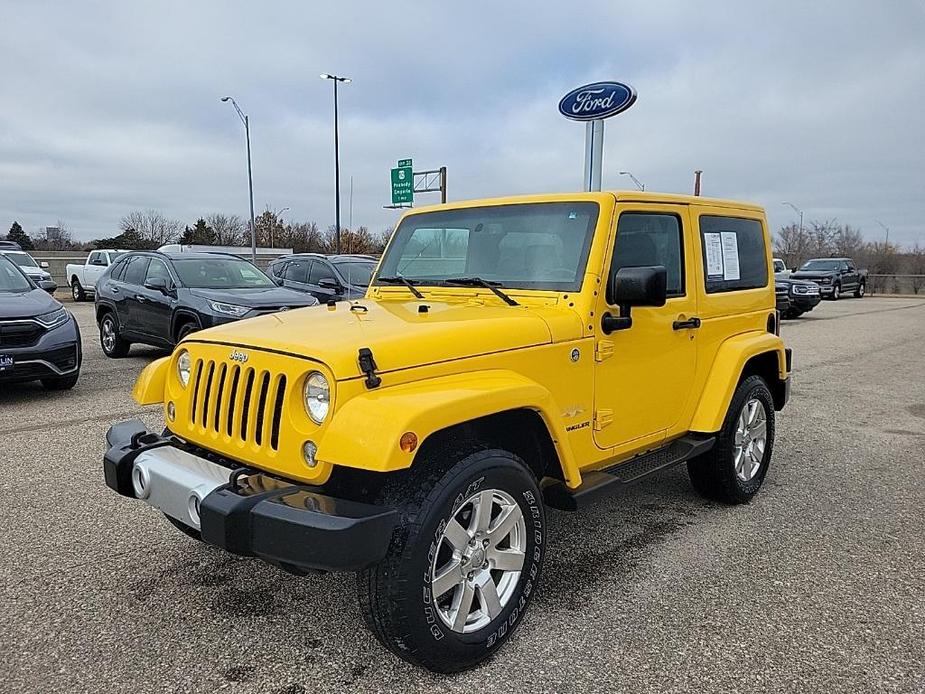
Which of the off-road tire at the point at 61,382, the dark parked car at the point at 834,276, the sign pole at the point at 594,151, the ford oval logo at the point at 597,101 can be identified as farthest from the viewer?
the dark parked car at the point at 834,276

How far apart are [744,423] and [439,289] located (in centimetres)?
222

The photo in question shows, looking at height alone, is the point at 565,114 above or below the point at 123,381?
above

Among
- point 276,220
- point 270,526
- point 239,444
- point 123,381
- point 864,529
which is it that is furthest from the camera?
point 276,220

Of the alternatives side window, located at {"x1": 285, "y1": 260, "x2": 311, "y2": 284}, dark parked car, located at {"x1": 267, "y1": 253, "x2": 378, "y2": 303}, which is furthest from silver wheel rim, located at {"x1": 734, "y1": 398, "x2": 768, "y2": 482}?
side window, located at {"x1": 285, "y1": 260, "x2": 311, "y2": 284}

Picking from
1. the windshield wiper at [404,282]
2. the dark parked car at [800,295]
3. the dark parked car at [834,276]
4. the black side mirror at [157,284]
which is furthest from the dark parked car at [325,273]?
the dark parked car at [834,276]

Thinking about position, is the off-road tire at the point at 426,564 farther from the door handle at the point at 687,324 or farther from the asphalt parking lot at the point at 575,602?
the door handle at the point at 687,324

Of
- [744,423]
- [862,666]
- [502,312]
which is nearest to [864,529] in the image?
[744,423]

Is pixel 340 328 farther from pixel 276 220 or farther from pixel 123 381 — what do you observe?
pixel 276 220

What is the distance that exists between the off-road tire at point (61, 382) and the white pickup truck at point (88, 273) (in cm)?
1679

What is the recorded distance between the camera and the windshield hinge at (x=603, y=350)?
11.2 feet

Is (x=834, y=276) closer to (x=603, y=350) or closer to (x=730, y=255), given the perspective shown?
(x=730, y=255)

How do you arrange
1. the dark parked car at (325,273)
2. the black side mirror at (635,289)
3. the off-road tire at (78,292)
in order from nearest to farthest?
the black side mirror at (635,289) < the dark parked car at (325,273) < the off-road tire at (78,292)

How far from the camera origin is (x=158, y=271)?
32.8 ft

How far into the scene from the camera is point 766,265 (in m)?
5.02
